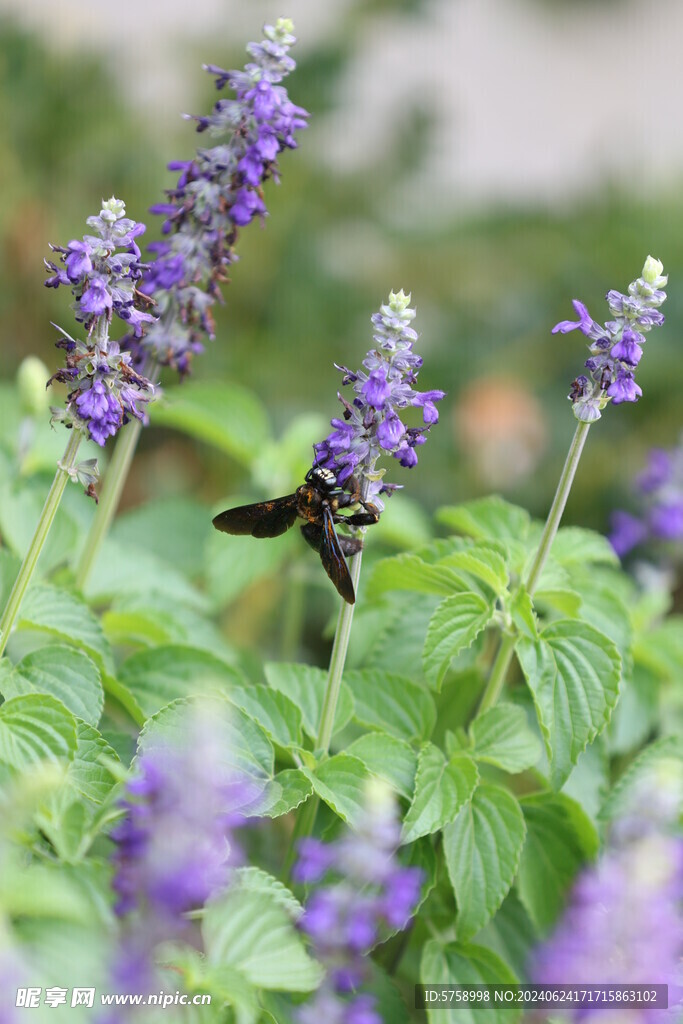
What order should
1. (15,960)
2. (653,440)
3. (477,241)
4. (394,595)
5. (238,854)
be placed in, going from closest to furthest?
(15,960) < (238,854) < (394,595) < (653,440) < (477,241)

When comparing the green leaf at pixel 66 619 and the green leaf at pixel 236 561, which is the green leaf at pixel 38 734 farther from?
the green leaf at pixel 236 561

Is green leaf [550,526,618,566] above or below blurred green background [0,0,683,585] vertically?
below

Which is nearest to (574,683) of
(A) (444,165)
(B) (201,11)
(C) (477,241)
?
(C) (477,241)

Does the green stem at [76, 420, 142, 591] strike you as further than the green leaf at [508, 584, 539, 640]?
Yes

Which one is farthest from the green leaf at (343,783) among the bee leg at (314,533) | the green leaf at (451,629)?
the bee leg at (314,533)

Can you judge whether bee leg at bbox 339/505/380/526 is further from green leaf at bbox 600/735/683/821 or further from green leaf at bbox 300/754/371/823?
green leaf at bbox 600/735/683/821

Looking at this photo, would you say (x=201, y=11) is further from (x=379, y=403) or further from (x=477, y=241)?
(x=379, y=403)

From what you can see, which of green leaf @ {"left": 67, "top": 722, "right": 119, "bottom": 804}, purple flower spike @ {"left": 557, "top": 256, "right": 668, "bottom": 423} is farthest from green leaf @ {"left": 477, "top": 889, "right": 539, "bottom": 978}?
purple flower spike @ {"left": 557, "top": 256, "right": 668, "bottom": 423}
